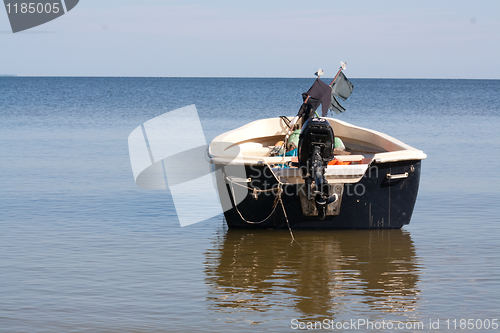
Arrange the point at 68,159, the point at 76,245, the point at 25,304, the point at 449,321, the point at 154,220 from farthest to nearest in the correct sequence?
the point at 68,159 < the point at 154,220 < the point at 76,245 < the point at 25,304 < the point at 449,321

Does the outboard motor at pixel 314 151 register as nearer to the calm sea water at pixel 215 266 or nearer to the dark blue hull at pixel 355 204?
the dark blue hull at pixel 355 204

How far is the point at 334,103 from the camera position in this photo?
12719 millimetres

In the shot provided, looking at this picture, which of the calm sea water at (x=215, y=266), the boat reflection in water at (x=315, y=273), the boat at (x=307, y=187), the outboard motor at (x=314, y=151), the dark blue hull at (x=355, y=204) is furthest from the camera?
the dark blue hull at (x=355, y=204)

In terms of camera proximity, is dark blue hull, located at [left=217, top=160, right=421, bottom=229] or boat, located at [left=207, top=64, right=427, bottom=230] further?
dark blue hull, located at [left=217, top=160, right=421, bottom=229]

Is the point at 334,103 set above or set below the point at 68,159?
above

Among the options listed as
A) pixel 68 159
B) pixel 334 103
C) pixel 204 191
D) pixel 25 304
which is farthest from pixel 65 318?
pixel 68 159

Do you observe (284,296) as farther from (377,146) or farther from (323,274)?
(377,146)

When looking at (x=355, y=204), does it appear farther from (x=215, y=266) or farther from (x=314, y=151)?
(x=215, y=266)

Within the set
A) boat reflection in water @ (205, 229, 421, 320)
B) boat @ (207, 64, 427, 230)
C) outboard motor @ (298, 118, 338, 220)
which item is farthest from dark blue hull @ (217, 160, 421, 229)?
outboard motor @ (298, 118, 338, 220)

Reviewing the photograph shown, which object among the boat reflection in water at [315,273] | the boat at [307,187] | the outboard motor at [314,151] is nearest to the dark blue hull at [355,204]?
the boat at [307,187]

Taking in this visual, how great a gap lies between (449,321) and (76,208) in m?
6.54

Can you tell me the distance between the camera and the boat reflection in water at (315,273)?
19.6 feet

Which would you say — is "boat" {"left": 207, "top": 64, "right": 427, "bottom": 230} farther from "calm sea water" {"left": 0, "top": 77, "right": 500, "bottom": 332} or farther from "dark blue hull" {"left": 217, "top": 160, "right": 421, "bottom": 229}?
"calm sea water" {"left": 0, "top": 77, "right": 500, "bottom": 332}

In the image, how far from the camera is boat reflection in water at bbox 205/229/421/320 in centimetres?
597
